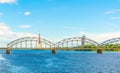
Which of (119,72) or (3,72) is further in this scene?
(119,72)

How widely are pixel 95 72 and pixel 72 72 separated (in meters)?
5.28

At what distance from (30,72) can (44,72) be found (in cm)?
318

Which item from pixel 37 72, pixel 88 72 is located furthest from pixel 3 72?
pixel 88 72

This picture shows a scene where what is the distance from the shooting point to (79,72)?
73.8 m

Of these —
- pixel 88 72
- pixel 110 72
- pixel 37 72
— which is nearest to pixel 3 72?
pixel 37 72

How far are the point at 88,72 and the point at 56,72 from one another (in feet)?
24.2

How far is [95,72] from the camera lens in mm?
73688

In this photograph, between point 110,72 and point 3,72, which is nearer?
point 3,72

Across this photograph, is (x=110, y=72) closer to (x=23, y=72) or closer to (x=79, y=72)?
(x=79, y=72)

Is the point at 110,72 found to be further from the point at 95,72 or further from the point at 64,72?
the point at 64,72

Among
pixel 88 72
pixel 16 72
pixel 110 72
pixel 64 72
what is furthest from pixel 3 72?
pixel 110 72

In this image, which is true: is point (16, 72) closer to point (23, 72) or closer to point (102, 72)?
point (23, 72)

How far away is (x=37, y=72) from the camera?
73.0m

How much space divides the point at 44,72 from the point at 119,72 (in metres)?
17.6
